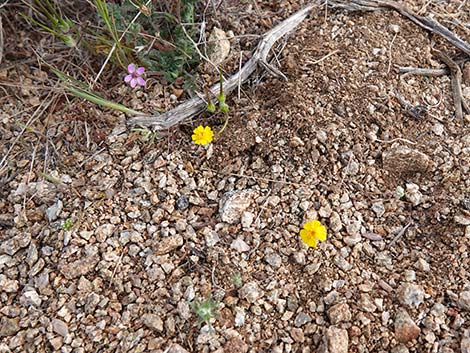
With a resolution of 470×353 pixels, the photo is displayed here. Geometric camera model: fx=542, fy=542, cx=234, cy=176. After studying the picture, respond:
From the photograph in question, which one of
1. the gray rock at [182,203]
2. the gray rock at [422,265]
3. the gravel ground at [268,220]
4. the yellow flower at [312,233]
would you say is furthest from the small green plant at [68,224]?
the gray rock at [422,265]

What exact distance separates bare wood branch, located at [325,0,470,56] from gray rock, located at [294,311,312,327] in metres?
1.24

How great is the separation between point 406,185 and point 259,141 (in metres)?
0.52

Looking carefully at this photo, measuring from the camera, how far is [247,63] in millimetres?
2045

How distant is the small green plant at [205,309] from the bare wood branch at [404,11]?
1289mm

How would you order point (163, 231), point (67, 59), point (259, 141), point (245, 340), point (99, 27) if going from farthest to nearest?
1. point (67, 59)
2. point (99, 27)
3. point (259, 141)
4. point (163, 231)
5. point (245, 340)

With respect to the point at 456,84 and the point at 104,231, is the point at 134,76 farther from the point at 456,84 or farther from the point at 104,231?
the point at 456,84

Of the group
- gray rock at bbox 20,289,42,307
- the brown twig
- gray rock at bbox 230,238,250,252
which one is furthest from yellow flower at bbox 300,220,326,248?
gray rock at bbox 20,289,42,307

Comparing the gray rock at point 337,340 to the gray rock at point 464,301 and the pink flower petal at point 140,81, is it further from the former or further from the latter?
the pink flower petal at point 140,81

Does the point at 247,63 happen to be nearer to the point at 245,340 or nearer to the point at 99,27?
the point at 99,27

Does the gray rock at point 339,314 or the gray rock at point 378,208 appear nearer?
the gray rock at point 339,314

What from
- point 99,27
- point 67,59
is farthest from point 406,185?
point 67,59

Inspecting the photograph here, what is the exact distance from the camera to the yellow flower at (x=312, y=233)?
1.65m

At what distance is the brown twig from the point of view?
197cm

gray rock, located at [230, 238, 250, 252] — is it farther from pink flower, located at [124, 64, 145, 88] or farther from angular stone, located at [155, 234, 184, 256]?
pink flower, located at [124, 64, 145, 88]
